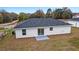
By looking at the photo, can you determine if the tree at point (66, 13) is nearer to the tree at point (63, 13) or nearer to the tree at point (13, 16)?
the tree at point (63, 13)

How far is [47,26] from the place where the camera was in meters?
2.60

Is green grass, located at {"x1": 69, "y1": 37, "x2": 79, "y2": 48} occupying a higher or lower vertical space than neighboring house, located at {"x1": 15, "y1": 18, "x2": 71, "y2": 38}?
lower

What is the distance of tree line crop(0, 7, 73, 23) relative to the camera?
8.42 feet

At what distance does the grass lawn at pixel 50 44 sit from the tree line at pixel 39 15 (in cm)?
27

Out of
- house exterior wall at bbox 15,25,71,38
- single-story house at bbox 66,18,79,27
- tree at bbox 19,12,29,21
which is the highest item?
tree at bbox 19,12,29,21

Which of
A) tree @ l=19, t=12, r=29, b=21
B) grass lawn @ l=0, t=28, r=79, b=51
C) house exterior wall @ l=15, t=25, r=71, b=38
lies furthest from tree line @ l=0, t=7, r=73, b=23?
grass lawn @ l=0, t=28, r=79, b=51

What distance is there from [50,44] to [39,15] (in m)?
0.48

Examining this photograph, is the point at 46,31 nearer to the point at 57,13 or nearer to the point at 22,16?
the point at 57,13

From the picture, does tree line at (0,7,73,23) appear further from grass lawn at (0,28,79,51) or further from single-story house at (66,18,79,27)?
grass lawn at (0,28,79,51)

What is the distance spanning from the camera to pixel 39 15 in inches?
102

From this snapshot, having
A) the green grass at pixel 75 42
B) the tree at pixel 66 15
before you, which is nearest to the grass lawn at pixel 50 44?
the green grass at pixel 75 42

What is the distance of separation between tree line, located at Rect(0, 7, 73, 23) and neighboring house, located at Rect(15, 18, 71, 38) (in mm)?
61
